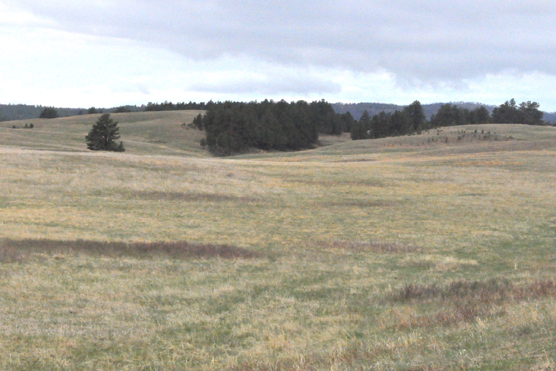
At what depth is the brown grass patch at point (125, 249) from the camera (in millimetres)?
18766

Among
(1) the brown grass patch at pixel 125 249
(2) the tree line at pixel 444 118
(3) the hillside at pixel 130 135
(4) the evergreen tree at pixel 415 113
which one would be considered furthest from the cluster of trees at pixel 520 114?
(1) the brown grass patch at pixel 125 249

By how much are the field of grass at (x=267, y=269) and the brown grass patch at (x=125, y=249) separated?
99mm

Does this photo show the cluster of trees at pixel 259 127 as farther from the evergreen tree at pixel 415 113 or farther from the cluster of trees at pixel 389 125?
the evergreen tree at pixel 415 113

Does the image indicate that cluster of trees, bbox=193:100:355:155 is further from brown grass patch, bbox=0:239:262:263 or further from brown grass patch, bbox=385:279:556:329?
brown grass patch, bbox=385:279:556:329

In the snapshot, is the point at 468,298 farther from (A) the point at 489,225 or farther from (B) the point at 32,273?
(A) the point at 489,225

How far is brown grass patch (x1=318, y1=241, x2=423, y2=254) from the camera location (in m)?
21.0

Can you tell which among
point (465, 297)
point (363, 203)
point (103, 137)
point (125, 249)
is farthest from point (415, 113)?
point (465, 297)

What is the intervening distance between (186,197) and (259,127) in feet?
290

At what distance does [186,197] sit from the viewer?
33781 mm

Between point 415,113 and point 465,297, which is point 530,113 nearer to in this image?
point 415,113

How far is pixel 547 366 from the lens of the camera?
6.34m

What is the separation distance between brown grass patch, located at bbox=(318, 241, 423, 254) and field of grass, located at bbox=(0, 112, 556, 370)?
125 mm

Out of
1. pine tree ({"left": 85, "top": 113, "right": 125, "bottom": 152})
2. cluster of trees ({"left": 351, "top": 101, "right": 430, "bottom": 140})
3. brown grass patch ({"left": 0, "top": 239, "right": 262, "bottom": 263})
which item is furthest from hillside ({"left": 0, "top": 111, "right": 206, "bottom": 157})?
brown grass patch ({"left": 0, "top": 239, "right": 262, "bottom": 263})

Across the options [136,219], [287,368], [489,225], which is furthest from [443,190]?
[287,368]
